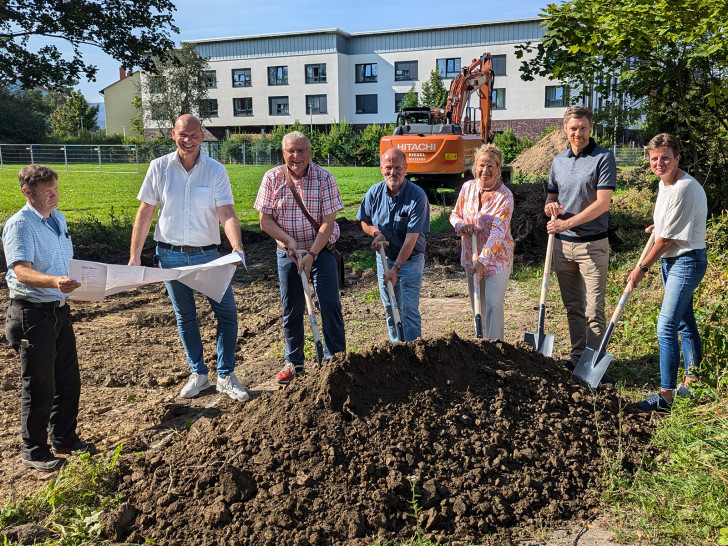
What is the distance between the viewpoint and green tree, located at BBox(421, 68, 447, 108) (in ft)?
146

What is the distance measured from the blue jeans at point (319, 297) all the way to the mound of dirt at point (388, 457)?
3.38ft

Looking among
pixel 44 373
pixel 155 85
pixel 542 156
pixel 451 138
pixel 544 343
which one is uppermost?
pixel 155 85

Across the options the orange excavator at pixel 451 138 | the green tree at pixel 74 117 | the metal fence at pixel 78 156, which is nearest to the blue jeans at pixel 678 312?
the orange excavator at pixel 451 138

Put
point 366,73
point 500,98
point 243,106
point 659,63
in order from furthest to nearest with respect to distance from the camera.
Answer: point 243,106
point 366,73
point 500,98
point 659,63

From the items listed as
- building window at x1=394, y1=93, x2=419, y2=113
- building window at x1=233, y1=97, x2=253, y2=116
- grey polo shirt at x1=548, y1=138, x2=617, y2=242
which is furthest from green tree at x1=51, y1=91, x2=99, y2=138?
grey polo shirt at x1=548, y1=138, x2=617, y2=242

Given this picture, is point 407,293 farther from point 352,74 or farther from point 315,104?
point 352,74

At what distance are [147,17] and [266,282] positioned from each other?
5.99 metres

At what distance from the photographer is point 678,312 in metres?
4.36

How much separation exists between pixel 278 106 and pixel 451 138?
41671mm

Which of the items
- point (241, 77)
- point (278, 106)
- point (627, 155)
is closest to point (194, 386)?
point (627, 155)

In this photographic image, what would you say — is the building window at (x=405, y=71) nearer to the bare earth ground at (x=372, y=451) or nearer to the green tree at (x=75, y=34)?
the green tree at (x=75, y=34)

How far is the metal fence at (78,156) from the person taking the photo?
32844 millimetres

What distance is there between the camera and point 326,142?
4688 cm

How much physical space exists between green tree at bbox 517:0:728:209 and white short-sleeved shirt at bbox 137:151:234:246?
4728 millimetres
